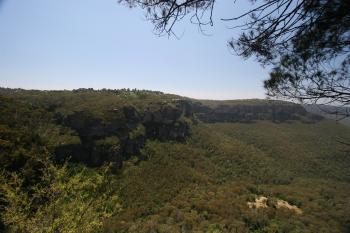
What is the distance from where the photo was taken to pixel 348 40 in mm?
6836

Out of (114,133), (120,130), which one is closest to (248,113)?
(120,130)

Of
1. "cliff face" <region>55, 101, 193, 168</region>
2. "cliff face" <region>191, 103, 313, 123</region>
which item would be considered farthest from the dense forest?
"cliff face" <region>191, 103, 313, 123</region>

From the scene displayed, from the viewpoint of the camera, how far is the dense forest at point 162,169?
27312 mm

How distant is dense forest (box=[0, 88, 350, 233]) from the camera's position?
27.3 meters

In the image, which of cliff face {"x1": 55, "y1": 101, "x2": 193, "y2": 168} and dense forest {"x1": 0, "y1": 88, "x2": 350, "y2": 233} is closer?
dense forest {"x1": 0, "y1": 88, "x2": 350, "y2": 233}

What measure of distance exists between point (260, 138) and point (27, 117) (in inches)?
2271

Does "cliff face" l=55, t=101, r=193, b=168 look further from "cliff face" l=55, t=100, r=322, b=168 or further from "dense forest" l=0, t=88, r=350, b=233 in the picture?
"dense forest" l=0, t=88, r=350, b=233

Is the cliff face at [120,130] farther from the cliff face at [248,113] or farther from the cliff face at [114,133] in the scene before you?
the cliff face at [248,113]

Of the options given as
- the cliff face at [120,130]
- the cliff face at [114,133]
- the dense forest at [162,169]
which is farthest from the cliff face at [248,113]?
the cliff face at [114,133]

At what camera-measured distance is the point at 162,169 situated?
150ft

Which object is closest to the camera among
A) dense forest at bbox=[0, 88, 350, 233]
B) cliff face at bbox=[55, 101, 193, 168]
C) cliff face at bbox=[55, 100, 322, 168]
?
dense forest at bbox=[0, 88, 350, 233]

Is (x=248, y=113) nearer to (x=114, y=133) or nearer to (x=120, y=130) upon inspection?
(x=120, y=130)

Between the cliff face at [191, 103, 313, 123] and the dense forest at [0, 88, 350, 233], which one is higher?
the cliff face at [191, 103, 313, 123]

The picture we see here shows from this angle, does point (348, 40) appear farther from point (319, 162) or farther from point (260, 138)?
point (260, 138)
